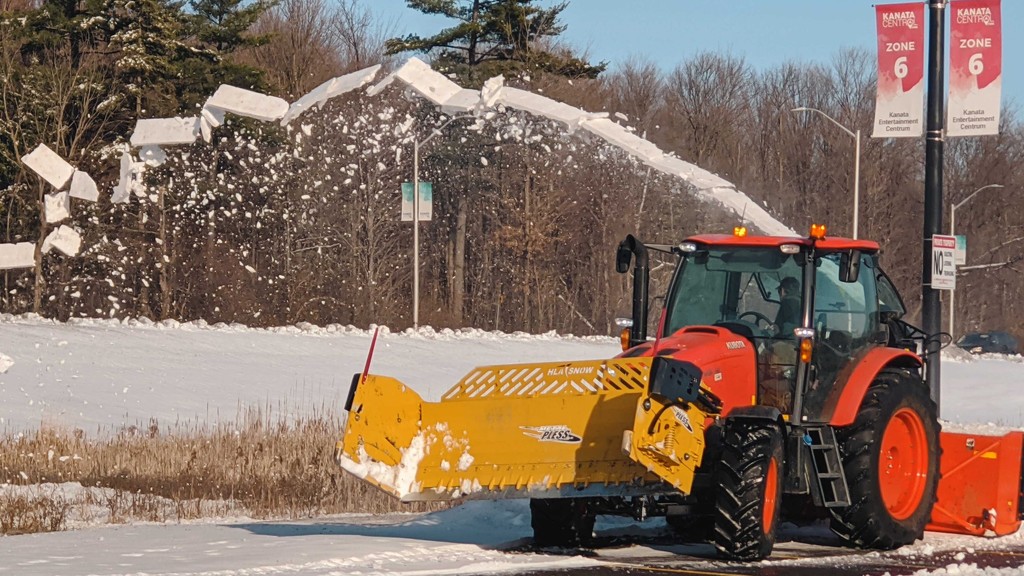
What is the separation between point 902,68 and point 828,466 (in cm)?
796

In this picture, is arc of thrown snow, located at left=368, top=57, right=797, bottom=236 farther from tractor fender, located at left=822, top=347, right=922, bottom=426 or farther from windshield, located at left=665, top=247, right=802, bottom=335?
tractor fender, located at left=822, top=347, right=922, bottom=426

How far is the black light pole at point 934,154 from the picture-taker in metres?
16.7

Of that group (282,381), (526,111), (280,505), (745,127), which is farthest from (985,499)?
(745,127)

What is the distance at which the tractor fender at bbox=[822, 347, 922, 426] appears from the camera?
1055 cm

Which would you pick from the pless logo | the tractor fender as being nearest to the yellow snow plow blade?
the pless logo

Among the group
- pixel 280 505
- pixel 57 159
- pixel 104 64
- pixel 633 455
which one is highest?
pixel 104 64

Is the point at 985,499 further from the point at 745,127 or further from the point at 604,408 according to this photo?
the point at 745,127

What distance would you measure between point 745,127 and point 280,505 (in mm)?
61245

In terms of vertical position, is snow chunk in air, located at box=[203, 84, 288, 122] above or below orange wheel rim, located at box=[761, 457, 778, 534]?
above

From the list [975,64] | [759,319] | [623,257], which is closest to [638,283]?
[623,257]

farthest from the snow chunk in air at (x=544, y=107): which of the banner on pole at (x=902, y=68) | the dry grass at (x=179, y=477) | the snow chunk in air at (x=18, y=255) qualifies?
the dry grass at (x=179, y=477)

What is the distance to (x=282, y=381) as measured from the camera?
86.1 ft

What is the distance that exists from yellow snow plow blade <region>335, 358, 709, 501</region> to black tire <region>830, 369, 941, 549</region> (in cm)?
134

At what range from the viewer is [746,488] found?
9625 millimetres
